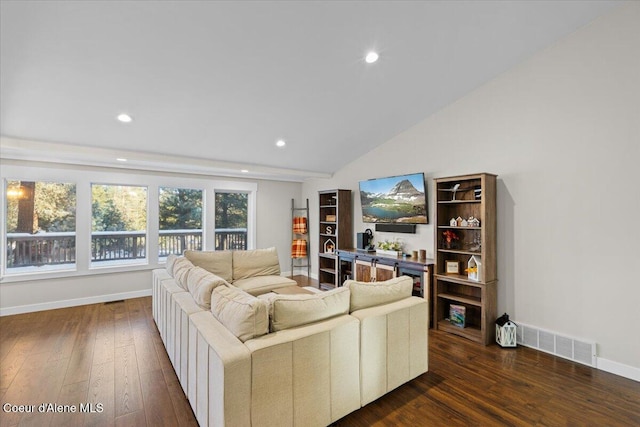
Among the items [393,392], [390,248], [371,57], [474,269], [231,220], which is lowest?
[393,392]

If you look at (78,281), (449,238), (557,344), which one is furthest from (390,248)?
(78,281)

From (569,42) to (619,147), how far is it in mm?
1211

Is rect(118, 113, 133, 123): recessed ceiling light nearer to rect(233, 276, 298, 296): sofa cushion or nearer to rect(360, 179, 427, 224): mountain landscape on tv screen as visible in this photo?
rect(233, 276, 298, 296): sofa cushion

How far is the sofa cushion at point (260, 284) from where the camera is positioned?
3.99m

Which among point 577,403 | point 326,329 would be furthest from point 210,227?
point 577,403

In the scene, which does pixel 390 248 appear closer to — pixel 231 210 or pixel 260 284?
Result: pixel 260 284

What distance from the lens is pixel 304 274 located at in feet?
23.0

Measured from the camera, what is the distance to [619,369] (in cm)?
269

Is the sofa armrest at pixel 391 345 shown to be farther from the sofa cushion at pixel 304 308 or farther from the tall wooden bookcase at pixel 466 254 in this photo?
the tall wooden bookcase at pixel 466 254

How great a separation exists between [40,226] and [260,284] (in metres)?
3.53

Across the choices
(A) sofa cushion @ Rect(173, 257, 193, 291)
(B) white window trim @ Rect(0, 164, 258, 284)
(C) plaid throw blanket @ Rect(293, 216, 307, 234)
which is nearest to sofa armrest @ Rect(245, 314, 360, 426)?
(A) sofa cushion @ Rect(173, 257, 193, 291)

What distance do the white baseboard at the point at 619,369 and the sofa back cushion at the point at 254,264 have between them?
154 inches

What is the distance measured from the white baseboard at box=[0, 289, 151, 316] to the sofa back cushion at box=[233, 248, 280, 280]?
6.91ft

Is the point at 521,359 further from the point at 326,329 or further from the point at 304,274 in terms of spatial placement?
the point at 304,274
